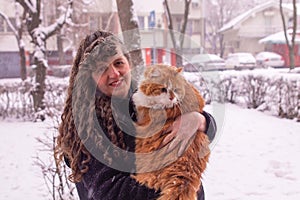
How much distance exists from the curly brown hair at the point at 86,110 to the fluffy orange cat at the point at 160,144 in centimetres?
12

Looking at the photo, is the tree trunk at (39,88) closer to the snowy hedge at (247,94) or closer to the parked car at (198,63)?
the snowy hedge at (247,94)

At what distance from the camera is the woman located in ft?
4.41

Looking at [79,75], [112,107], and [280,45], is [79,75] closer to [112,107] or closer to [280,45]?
[112,107]

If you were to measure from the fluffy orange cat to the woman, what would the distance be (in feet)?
0.11

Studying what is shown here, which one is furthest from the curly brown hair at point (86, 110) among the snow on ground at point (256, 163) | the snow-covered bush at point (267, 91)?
the snow-covered bush at point (267, 91)

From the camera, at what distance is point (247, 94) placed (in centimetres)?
1079

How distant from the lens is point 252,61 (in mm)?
26547

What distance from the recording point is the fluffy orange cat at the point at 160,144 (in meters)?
1.32

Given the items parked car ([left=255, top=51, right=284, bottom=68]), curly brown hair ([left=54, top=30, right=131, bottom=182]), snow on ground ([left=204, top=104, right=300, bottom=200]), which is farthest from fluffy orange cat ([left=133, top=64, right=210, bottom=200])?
parked car ([left=255, top=51, right=284, bottom=68])

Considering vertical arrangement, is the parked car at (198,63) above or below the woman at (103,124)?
above

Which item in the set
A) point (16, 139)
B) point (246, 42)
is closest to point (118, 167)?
point (16, 139)

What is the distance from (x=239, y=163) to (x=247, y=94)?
5.25 metres

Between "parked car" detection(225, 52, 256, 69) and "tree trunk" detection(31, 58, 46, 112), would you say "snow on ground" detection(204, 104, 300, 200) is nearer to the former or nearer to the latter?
"tree trunk" detection(31, 58, 46, 112)

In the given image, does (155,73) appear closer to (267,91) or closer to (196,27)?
(267,91)
